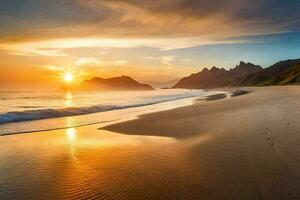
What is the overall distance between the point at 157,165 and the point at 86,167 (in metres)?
2.26

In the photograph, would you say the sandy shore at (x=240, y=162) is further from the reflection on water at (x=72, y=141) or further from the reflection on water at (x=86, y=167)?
the reflection on water at (x=72, y=141)

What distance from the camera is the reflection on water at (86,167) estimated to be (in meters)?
7.44

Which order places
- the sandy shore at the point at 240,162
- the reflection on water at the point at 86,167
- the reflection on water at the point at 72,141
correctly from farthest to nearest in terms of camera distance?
the reflection on water at the point at 72,141 → the reflection on water at the point at 86,167 → the sandy shore at the point at 240,162

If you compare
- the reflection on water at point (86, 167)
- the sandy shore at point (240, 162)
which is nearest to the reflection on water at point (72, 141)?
the reflection on water at point (86, 167)

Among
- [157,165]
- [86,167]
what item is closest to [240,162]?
[157,165]

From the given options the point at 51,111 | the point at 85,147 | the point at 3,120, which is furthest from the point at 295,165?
the point at 51,111

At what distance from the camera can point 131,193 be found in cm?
726

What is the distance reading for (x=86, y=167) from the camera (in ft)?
32.0

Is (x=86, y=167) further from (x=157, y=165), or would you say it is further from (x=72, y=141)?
(x=72, y=141)

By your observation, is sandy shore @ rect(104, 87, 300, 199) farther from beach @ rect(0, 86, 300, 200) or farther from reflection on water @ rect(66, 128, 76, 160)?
reflection on water @ rect(66, 128, 76, 160)

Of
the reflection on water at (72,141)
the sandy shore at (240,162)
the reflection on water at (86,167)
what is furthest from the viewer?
the reflection on water at (72,141)

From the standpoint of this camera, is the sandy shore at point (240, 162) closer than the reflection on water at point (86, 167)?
Yes

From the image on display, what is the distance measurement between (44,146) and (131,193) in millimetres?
7637

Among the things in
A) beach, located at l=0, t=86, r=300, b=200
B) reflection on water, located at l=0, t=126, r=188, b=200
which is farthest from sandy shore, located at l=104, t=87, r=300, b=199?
reflection on water, located at l=0, t=126, r=188, b=200
